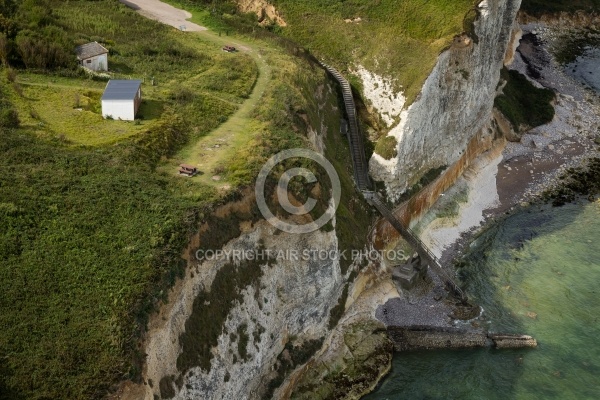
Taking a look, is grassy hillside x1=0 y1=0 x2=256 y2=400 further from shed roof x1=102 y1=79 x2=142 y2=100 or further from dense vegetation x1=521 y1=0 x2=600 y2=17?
dense vegetation x1=521 y1=0 x2=600 y2=17

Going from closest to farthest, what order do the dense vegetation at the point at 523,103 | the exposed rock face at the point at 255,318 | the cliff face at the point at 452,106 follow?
1. the exposed rock face at the point at 255,318
2. the cliff face at the point at 452,106
3. the dense vegetation at the point at 523,103

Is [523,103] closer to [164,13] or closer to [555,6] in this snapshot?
[555,6]

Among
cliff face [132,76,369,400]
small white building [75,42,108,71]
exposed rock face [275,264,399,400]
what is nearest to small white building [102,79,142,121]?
small white building [75,42,108,71]

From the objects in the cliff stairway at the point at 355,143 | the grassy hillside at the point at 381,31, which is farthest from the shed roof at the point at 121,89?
the grassy hillside at the point at 381,31

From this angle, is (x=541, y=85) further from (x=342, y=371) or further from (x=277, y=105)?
(x=342, y=371)

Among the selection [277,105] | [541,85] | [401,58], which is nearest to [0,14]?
[277,105]

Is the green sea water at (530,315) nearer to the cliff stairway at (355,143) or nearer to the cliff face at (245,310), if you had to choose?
the cliff face at (245,310)
